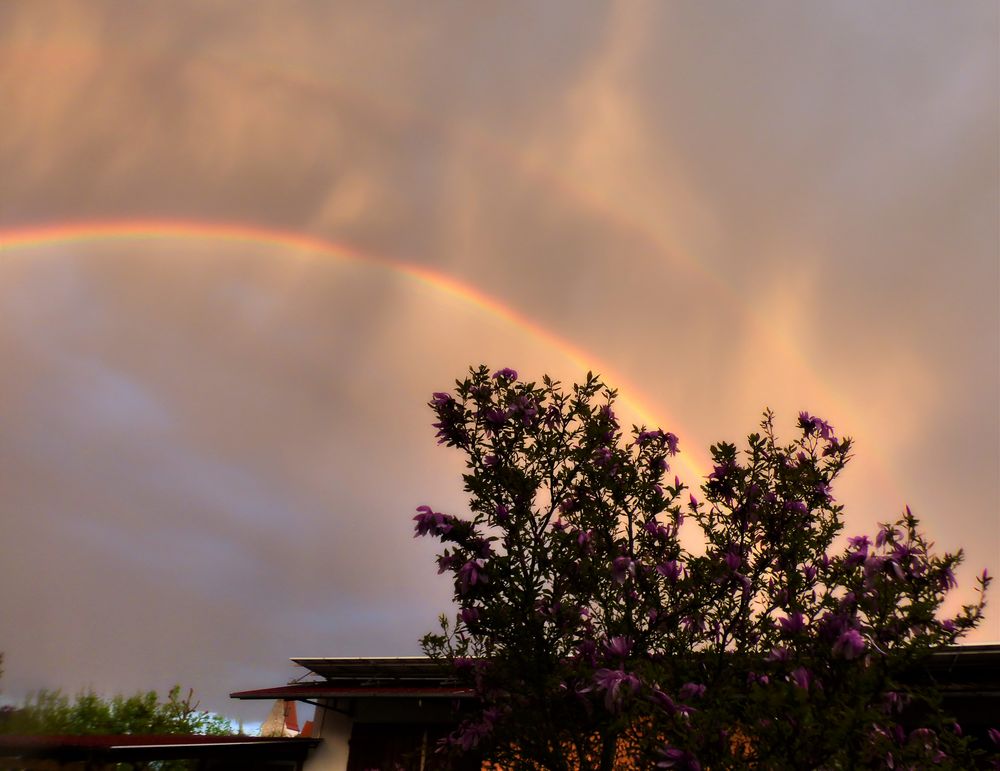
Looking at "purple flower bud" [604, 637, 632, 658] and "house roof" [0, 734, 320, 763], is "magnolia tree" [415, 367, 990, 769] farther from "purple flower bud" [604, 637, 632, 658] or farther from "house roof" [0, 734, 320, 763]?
"house roof" [0, 734, 320, 763]

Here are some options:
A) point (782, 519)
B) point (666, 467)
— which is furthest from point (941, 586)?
point (666, 467)

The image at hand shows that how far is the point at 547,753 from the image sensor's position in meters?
5.37

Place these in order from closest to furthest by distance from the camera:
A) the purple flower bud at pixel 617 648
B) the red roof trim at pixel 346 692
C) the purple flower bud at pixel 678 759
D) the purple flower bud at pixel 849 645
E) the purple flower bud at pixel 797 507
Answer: the purple flower bud at pixel 678 759, the purple flower bud at pixel 849 645, the purple flower bud at pixel 617 648, the purple flower bud at pixel 797 507, the red roof trim at pixel 346 692

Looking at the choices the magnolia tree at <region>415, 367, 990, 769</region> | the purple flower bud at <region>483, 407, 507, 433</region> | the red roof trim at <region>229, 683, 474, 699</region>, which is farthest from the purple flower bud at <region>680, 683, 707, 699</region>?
the red roof trim at <region>229, 683, 474, 699</region>

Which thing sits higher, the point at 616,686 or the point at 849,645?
the point at 849,645

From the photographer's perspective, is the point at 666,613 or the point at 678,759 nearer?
the point at 678,759

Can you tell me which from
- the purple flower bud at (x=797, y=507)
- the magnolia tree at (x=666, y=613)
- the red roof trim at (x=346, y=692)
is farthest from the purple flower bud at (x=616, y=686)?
the red roof trim at (x=346, y=692)

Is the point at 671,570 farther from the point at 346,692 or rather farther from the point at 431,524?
the point at 346,692

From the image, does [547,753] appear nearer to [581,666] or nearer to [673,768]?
[581,666]

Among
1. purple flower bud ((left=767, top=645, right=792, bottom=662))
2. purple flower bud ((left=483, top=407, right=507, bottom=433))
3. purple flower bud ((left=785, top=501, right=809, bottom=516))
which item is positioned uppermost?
purple flower bud ((left=483, top=407, right=507, bottom=433))

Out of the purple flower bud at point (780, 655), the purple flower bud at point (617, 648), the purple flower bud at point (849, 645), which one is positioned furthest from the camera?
the purple flower bud at point (617, 648)

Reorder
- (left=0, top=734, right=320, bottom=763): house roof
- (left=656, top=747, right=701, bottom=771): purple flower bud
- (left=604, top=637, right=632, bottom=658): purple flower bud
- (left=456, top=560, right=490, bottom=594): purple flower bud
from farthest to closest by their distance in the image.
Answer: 1. (left=0, top=734, right=320, bottom=763): house roof
2. (left=456, top=560, right=490, bottom=594): purple flower bud
3. (left=604, top=637, right=632, bottom=658): purple flower bud
4. (left=656, top=747, right=701, bottom=771): purple flower bud

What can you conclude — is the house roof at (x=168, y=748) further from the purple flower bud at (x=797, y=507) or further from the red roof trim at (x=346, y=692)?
the purple flower bud at (x=797, y=507)

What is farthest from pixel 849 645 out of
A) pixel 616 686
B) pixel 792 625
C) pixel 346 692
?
pixel 346 692
